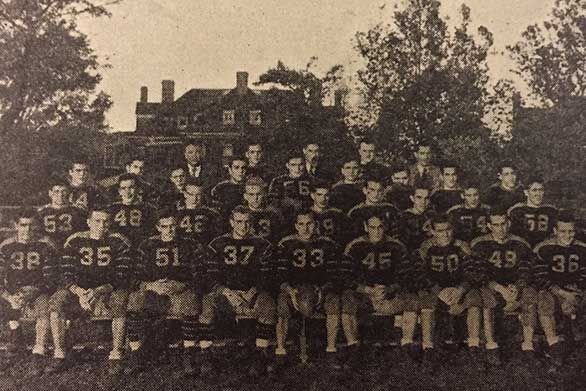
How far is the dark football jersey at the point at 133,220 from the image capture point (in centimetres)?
431

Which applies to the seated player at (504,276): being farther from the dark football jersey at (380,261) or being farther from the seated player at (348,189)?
the seated player at (348,189)

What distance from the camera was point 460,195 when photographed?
14.9ft

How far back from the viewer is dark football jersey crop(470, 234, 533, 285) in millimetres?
4133

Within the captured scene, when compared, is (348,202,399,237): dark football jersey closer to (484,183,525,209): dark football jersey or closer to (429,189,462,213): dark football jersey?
(429,189,462,213): dark football jersey

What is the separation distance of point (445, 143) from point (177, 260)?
2.52m

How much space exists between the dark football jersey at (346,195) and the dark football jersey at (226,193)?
745 millimetres

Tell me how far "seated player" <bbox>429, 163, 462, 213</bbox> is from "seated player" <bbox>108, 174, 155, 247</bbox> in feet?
7.36

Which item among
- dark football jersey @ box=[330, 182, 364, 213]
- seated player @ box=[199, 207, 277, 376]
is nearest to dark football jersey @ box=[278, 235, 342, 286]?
seated player @ box=[199, 207, 277, 376]

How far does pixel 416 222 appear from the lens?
14.3 feet

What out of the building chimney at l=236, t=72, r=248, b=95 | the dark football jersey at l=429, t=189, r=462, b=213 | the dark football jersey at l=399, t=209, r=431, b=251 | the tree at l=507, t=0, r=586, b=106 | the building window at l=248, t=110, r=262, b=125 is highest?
the tree at l=507, t=0, r=586, b=106

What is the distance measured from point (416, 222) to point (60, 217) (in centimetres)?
273

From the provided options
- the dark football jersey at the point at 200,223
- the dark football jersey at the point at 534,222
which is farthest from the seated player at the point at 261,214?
the dark football jersey at the point at 534,222

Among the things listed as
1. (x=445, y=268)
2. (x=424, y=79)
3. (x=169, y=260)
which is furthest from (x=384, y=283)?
(x=424, y=79)

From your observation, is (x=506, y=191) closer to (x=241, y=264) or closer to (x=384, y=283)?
(x=384, y=283)
